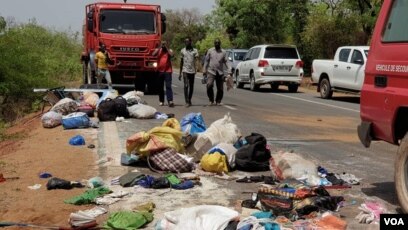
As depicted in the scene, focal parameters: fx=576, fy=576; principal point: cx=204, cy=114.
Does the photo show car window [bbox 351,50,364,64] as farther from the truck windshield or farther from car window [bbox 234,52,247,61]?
car window [bbox 234,52,247,61]

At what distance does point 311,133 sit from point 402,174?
620cm

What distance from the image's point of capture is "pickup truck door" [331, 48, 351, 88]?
19922 mm

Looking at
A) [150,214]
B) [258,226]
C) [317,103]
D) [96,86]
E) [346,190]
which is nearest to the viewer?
[258,226]

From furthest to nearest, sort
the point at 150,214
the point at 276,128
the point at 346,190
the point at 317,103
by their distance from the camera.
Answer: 1. the point at 317,103
2. the point at 276,128
3. the point at 346,190
4. the point at 150,214

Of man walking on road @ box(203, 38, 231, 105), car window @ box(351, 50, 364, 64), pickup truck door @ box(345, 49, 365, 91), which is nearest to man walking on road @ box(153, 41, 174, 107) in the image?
man walking on road @ box(203, 38, 231, 105)

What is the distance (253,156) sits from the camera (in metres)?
7.96

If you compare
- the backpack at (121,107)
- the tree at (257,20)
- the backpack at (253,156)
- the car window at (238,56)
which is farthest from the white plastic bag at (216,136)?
the tree at (257,20)

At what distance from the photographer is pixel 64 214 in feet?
20.0

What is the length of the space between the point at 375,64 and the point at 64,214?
3686 millimetres

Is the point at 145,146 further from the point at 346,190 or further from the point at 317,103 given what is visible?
the point at 317,103

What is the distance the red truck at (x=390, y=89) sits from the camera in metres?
5.69

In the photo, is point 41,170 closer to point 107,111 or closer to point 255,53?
point 107,111

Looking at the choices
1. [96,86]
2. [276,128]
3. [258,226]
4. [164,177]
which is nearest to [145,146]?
[164,177]

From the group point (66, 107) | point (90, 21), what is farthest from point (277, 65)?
point (66, 107)
